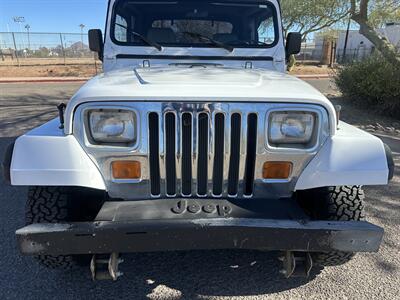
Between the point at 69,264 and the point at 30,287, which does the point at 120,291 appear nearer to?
the point at 69,264

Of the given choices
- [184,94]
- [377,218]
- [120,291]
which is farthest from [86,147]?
[377,218]

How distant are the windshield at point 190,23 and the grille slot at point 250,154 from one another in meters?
1.63

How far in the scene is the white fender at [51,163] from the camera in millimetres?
1985

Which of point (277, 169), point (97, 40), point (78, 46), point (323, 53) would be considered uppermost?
point (97, 40)

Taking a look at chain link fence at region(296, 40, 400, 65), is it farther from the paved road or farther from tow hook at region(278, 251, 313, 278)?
tow hook at region(278, 251, 313, 278)

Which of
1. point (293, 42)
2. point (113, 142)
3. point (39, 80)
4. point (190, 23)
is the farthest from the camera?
point (39, 80)

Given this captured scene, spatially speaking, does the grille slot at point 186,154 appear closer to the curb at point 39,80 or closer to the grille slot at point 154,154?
the grille slot at point 154,154

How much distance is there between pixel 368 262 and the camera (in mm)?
2838

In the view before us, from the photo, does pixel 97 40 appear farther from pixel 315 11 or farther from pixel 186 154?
pixel 315 11

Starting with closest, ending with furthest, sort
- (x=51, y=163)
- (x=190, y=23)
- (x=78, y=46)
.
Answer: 1. (x=51, y=163)
2. (x=190, y=23)
3. (x=78, y=46)

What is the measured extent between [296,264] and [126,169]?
1.16 metres

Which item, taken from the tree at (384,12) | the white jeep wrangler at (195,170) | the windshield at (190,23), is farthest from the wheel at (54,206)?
the tree at (384,12)

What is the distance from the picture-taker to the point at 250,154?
82.4 inches

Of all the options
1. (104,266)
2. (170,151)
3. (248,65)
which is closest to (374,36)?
(248,65)
